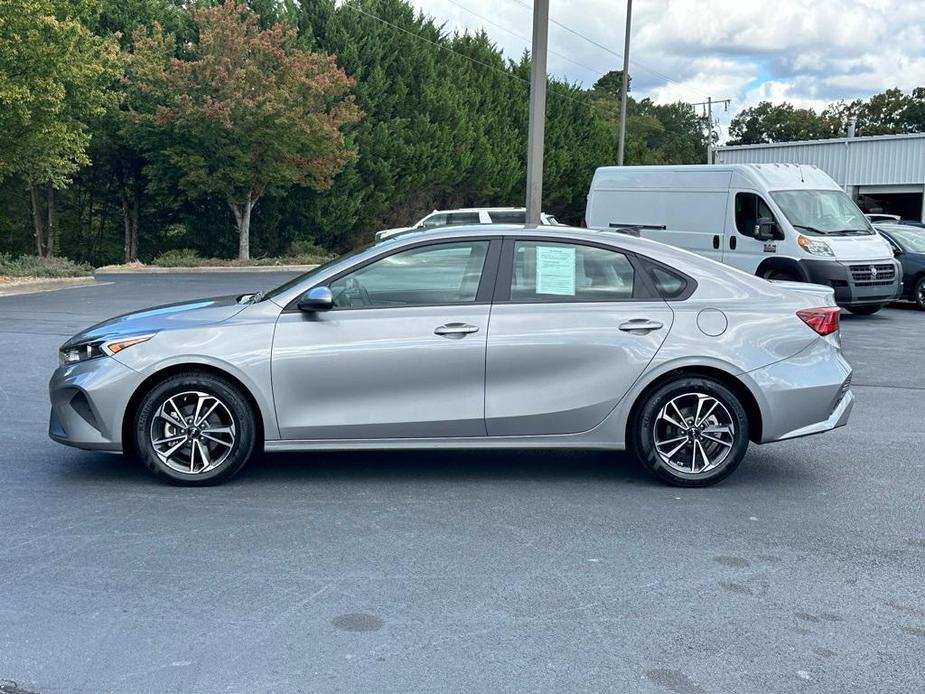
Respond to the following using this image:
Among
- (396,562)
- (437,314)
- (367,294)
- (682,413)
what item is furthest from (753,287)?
(396,562)

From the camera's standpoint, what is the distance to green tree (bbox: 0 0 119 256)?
21.8 m

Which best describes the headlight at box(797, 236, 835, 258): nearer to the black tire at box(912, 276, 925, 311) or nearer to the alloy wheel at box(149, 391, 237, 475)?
the black tire at box(912, 276, 925, 311)

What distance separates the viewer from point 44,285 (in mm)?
22438

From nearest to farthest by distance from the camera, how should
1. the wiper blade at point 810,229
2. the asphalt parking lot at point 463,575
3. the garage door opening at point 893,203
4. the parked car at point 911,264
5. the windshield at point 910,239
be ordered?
1. the asphalt parking lot at point 463,575
2. the wiper blade at point 810,229
3. the parked car at point 911,264
4. the windshield at point 910,239
5. the garage door opening at point 893,203

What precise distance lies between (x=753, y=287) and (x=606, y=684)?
A: 3.52 meters

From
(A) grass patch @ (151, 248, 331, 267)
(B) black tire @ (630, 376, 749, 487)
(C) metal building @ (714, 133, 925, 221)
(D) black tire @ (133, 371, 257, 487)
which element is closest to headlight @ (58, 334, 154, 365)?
(D) black tire @ (133, 371, 257, 487)

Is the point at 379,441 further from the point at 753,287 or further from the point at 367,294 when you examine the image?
the point at 753,287

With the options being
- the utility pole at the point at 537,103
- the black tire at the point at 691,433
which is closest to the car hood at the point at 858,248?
the utility pole at the point at 537,103

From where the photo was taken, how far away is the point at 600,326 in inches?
250

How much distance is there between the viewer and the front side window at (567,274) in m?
6.46

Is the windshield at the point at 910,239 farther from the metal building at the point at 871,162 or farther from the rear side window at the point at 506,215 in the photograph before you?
the metal building at the point at 871,162

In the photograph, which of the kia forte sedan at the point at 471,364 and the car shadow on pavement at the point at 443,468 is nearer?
the kia forte sedan at the point at 471,364

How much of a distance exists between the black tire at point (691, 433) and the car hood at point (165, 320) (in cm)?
264

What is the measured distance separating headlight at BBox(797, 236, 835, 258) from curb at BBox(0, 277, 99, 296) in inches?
590
